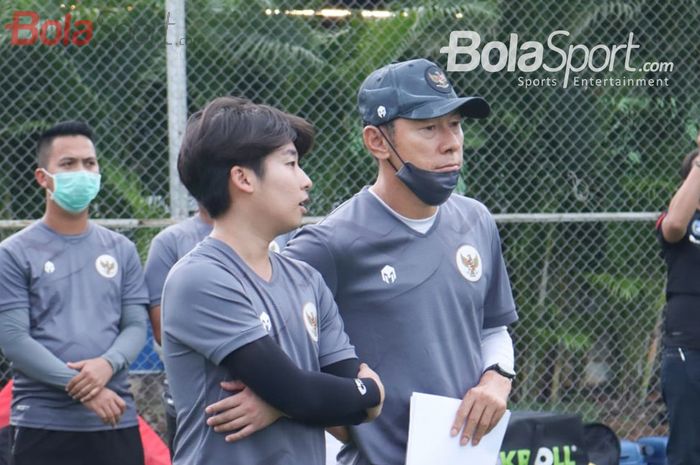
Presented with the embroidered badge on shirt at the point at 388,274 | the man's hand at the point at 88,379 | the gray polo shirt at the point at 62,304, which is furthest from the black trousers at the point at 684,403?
the embroidered badge on shirt at the point at 388,274

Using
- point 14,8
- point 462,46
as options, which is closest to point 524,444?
point 462,46

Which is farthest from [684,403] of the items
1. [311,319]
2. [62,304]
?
[311,319]

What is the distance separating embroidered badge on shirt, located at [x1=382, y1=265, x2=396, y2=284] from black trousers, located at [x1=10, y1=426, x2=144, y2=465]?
2210 millimetres

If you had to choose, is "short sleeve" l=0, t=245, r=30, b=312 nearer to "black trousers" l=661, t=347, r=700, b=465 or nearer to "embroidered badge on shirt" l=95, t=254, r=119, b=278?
"embroidered badge on shirt" l=95, t=254, r=119, b=278

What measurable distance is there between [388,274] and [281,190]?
537 mm

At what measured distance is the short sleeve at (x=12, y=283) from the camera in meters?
4.84

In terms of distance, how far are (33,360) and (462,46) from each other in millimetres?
3609

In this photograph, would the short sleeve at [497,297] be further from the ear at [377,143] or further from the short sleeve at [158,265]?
the short sleeve at [158,265]

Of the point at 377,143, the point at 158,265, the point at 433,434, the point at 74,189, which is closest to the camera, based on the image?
the point at 433,434

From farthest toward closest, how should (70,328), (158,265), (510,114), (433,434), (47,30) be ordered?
(510,114) → (47,30) → (158,265) → (70,328) → (433,434)

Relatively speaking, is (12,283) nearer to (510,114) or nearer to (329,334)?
(329,334)

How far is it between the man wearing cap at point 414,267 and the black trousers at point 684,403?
230cm

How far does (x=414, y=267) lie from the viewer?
324cm

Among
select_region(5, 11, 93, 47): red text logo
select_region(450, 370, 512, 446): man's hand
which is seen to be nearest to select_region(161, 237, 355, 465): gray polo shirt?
select_region(450, 370, 512, 446): man's hand
